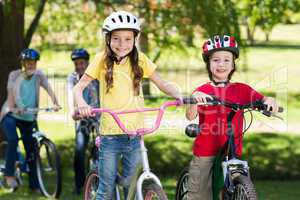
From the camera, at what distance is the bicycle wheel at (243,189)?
497 centimetres

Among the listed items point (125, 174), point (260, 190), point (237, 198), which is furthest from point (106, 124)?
point (260, 190)

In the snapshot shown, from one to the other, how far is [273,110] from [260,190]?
17.2 ft

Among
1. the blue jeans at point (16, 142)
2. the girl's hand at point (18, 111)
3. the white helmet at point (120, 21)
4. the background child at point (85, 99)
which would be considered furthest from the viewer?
the blue jeans at point (16, 142)

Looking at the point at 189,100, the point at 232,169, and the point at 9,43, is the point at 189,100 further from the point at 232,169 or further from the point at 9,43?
the point at 9,43

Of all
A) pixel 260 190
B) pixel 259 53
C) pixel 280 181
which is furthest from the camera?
pixel 259 53

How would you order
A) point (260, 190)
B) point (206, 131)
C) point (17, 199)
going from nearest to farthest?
1. point (206, 131)
2. point (17, 199)
3. point (260, 190)

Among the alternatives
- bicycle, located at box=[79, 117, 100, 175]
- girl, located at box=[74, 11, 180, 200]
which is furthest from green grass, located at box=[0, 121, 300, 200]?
girl, located at box=[74, 11, 180, 200]

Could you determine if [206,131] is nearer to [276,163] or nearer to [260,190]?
[260,190]

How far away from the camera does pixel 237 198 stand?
17.0 feet

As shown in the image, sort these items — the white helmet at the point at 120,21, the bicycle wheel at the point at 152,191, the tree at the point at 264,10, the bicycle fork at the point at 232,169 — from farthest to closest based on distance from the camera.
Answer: the tree at the point at 264,10 → the white helmet at the point at 120,21 → the bicycle fork at the point at 232,169 → the bicycle wheel at the point at 152,191

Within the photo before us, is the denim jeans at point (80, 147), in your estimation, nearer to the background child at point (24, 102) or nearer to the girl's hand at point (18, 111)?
the background child at point (24, 102)

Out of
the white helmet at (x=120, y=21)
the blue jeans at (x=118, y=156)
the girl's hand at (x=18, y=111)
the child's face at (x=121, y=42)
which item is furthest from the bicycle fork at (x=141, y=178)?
the girl's hand at (x=18, y=111)

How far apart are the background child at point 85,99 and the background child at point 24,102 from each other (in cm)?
34

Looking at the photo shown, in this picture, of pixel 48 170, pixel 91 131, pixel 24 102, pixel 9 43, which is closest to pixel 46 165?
pixel 48 170
